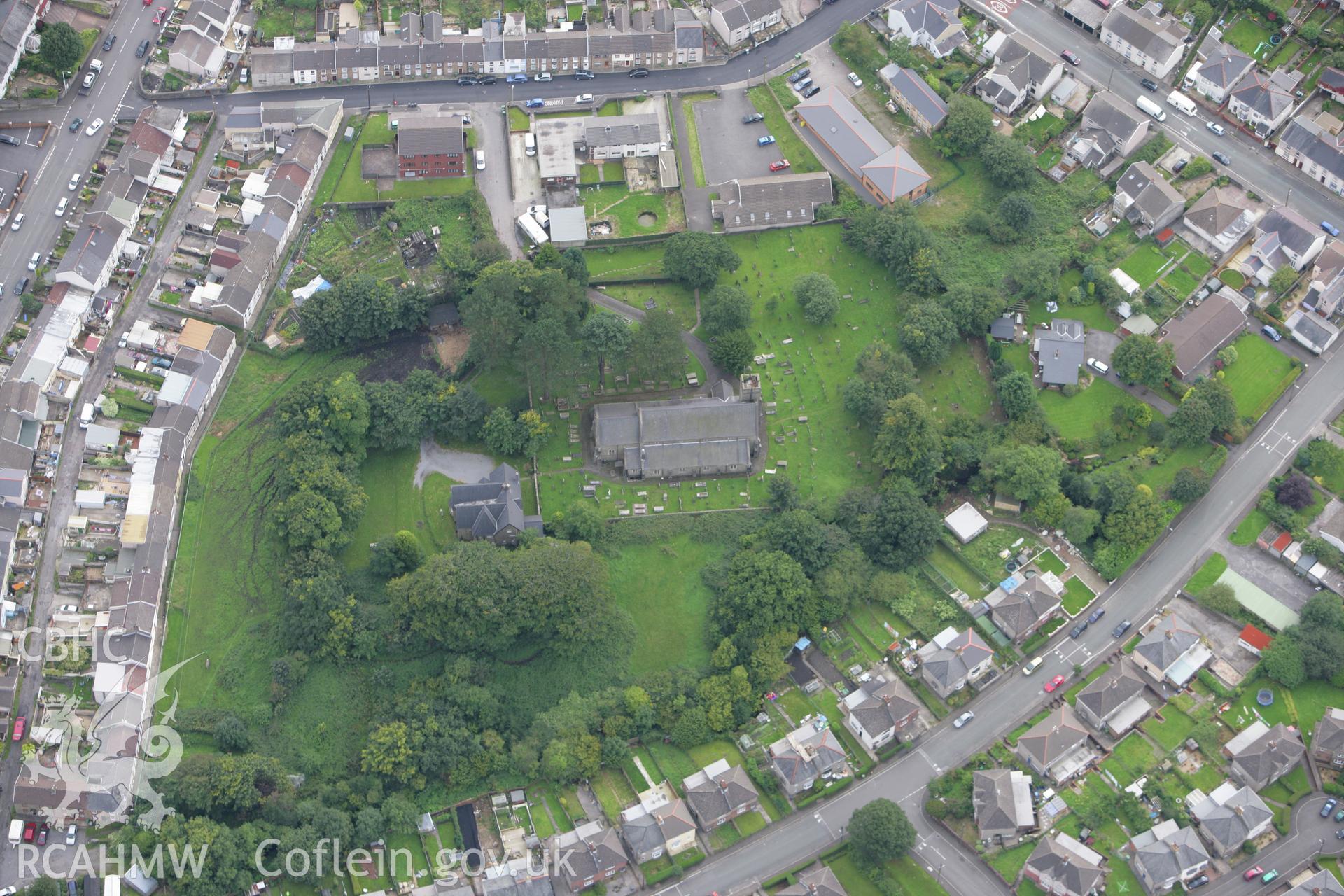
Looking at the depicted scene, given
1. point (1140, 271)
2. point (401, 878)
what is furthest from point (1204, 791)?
point (401, 878)

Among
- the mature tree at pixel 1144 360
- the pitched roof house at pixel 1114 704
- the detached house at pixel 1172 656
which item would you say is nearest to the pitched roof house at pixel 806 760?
the pitched roof house at pixel 1114 704

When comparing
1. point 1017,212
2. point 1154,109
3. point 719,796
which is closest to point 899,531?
point 719,796

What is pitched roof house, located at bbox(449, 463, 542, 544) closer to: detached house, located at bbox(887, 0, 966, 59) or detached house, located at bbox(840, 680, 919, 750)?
detached house, located at bbox(840, 680, 919, 750)

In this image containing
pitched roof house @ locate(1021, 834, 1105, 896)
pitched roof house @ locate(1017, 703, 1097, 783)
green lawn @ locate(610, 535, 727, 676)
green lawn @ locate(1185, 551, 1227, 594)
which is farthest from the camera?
green lawn @ locate(610, 535, 727, 676)

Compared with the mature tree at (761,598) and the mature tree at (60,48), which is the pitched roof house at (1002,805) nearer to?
the mature tree at (761,598)

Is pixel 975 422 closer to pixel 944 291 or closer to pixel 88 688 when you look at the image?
pixel 944 291

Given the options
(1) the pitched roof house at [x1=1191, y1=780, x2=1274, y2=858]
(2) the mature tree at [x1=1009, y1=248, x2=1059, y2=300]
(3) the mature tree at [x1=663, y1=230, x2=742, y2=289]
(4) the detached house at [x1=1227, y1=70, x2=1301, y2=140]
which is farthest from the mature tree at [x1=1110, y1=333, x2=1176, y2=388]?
(1) the pitched roof house at [x1=1191, y1=780, x2=1274, y2=858]

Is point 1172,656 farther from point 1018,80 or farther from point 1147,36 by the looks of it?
point 1147,36
